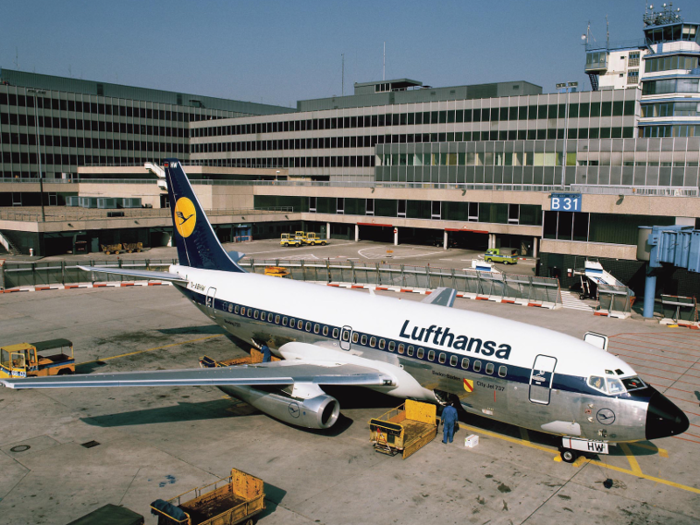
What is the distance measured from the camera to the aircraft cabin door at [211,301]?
108 feet

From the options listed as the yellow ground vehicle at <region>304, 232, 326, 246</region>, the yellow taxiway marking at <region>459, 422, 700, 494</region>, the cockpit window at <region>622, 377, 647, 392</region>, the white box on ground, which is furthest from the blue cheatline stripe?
the yellow ground vehicle at <region>304, 232, 326, 246</region>

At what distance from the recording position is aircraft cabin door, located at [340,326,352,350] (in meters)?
26.3

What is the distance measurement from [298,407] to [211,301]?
39.8 ft

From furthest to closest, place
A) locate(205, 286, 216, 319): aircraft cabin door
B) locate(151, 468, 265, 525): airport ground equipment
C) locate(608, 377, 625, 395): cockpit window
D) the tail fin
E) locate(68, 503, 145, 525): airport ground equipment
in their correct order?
the tail fin, locate(205, 286, 216, 319): aircraft cabin door, locate(608, 377, 625, 395): cockpit window, locate(151, 468, 265, 525): airport ground equipment, locate(68, 503, 145, 525): airport ground equipment

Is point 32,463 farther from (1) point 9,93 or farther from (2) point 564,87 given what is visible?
(1) point 9,93

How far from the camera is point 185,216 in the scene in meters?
36.1

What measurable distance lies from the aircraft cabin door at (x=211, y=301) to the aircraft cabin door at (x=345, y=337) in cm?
998

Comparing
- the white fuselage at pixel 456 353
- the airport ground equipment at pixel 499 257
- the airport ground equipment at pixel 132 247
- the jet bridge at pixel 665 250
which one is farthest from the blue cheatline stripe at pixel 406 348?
the airport ground equipment at pixel 132 247

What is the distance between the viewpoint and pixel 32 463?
21031 millimetres

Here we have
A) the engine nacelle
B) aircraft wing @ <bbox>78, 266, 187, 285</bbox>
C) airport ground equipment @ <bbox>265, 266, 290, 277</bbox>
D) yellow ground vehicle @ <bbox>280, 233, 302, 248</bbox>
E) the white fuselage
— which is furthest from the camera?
yellow ground vehicle @ <bbox>280, 233, 302, 248</bbox>

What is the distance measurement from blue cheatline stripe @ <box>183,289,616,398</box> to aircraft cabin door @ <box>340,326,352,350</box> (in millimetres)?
211

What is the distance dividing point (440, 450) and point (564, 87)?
7692cm

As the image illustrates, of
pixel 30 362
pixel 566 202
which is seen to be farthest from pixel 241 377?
pixel 566 202

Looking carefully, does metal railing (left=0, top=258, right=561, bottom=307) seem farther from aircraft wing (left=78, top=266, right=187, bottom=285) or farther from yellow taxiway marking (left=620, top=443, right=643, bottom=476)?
yellow taxiway marking (left=620, top=443, right=643, bottom=476)
